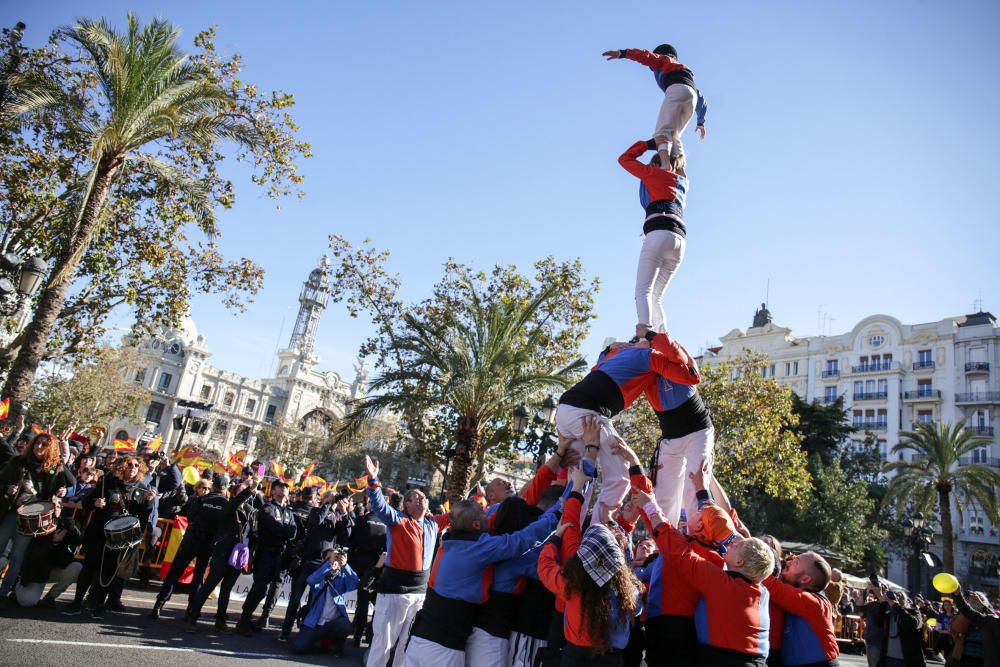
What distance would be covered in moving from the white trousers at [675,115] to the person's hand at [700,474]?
2.67m

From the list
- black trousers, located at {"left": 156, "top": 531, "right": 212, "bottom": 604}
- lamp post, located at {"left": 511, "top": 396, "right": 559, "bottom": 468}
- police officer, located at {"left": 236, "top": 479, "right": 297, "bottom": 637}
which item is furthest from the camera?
lamp post, located at {"left": 511, "top": 396, "right": 559, "bottom": 468}

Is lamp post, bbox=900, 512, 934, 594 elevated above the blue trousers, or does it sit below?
above

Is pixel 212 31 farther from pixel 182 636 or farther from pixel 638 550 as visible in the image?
pixel 638 550

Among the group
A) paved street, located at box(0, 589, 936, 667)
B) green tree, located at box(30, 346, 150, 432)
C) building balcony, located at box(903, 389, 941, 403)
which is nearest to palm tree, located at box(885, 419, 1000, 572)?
building balcony, located at box(903, 389, 941, 403)

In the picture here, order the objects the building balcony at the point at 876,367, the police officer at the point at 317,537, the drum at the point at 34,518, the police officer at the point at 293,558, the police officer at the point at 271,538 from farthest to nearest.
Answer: the building balcony at the point at 876,367
the police officer at the point at 293,558
the police officer at the point at 317,537
the police officer at the point at 271,538
the drum at the point at 34,518

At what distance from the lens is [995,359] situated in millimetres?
45562

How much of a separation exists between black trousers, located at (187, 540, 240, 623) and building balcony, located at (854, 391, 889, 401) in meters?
53.2

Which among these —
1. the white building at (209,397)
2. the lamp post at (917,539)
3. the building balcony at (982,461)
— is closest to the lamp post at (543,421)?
the lamp post at (917,539)

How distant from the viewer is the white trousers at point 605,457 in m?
4.39

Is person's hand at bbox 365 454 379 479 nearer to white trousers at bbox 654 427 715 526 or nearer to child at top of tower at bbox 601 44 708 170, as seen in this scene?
white trousers at bbox 654 427 715 526

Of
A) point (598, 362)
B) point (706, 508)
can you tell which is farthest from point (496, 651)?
point (598, 362)

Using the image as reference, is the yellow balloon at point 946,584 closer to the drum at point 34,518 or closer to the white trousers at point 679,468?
the white trousers at point 679,468

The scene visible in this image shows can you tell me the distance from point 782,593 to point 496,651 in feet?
6.36

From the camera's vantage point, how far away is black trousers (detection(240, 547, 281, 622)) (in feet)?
27.2
